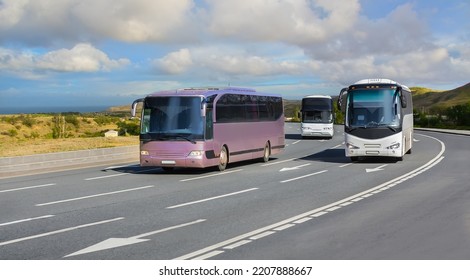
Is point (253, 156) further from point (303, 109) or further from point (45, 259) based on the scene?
point (303, 109)

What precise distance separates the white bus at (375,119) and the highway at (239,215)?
3013mm

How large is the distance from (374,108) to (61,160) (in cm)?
1220

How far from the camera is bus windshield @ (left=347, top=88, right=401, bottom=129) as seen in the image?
23528 mm

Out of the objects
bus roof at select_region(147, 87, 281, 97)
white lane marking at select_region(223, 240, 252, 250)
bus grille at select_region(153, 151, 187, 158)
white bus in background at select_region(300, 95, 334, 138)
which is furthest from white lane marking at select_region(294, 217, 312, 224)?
white bus in background at select_region(300, 95, 334, 138)

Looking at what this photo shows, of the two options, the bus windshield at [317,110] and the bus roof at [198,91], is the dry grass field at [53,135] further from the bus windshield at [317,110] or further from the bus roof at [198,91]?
the bus windshield at [317,110]

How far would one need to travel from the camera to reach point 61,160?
2384 cm

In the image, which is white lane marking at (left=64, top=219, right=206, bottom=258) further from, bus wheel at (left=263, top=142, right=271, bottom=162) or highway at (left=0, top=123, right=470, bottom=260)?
bus wheel at (left=263, top=142, right=271, bottom=162)

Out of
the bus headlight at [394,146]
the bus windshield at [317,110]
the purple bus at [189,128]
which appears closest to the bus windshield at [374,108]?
the bus headlight at [394,146]

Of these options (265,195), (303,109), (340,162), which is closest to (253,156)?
(340,162)

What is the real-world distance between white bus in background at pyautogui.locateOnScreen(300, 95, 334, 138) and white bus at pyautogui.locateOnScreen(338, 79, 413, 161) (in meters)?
21.2

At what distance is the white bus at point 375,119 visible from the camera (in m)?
23.3

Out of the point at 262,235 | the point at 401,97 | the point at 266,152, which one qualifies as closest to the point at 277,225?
the point at 262,235

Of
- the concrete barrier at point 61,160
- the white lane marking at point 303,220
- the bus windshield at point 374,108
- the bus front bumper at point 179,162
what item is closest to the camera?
the white lane marking at point 303,220

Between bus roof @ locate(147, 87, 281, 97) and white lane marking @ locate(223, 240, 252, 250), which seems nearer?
white lane marking @ locate(223, 240, 252, 250)
